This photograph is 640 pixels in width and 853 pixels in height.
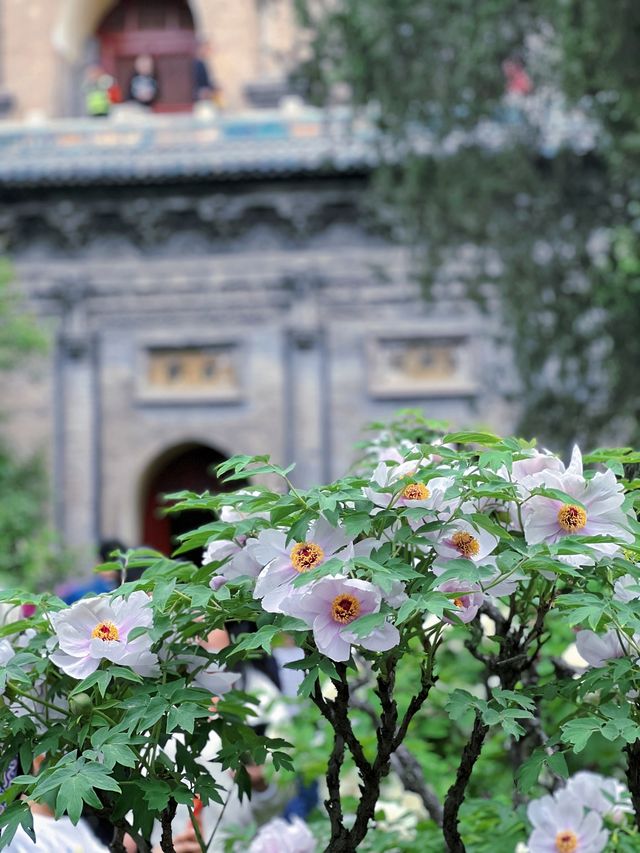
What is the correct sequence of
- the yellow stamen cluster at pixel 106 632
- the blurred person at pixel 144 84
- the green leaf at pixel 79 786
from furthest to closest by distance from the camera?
the blurred person at pixel 144 84, the yellow stamen cluster at pixel 106 632, the green leaf at pixel 79 786

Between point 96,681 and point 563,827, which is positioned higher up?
point 96,681

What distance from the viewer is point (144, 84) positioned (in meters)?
16.5

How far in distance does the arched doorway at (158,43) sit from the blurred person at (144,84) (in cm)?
8

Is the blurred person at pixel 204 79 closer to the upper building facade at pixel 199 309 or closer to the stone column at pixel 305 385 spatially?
the upper building facade at pixel 199 309

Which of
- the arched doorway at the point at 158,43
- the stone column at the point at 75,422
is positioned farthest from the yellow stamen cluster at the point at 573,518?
the arched doorway at the point at 158,43

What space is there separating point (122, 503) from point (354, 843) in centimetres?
1323

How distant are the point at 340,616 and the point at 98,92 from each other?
1529 centimetres

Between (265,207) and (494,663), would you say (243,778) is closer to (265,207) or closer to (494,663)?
(494,663)

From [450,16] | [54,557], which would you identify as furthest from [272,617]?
[54,557]

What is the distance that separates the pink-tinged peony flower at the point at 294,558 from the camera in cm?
172

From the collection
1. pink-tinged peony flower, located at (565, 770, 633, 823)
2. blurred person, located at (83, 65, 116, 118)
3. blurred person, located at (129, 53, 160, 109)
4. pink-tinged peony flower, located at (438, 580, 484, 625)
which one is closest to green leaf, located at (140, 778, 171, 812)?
pink-tinged peony flower, located at (438, 580, 484, 625)

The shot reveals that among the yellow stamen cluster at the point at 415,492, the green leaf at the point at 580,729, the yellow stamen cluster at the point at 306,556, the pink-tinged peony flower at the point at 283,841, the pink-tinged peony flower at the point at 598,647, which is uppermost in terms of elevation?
the yellow stamen cluster at the point at 415,492

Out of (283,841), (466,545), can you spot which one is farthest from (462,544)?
(283,841)

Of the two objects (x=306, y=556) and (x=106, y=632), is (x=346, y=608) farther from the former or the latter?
(x=106, y=632)
